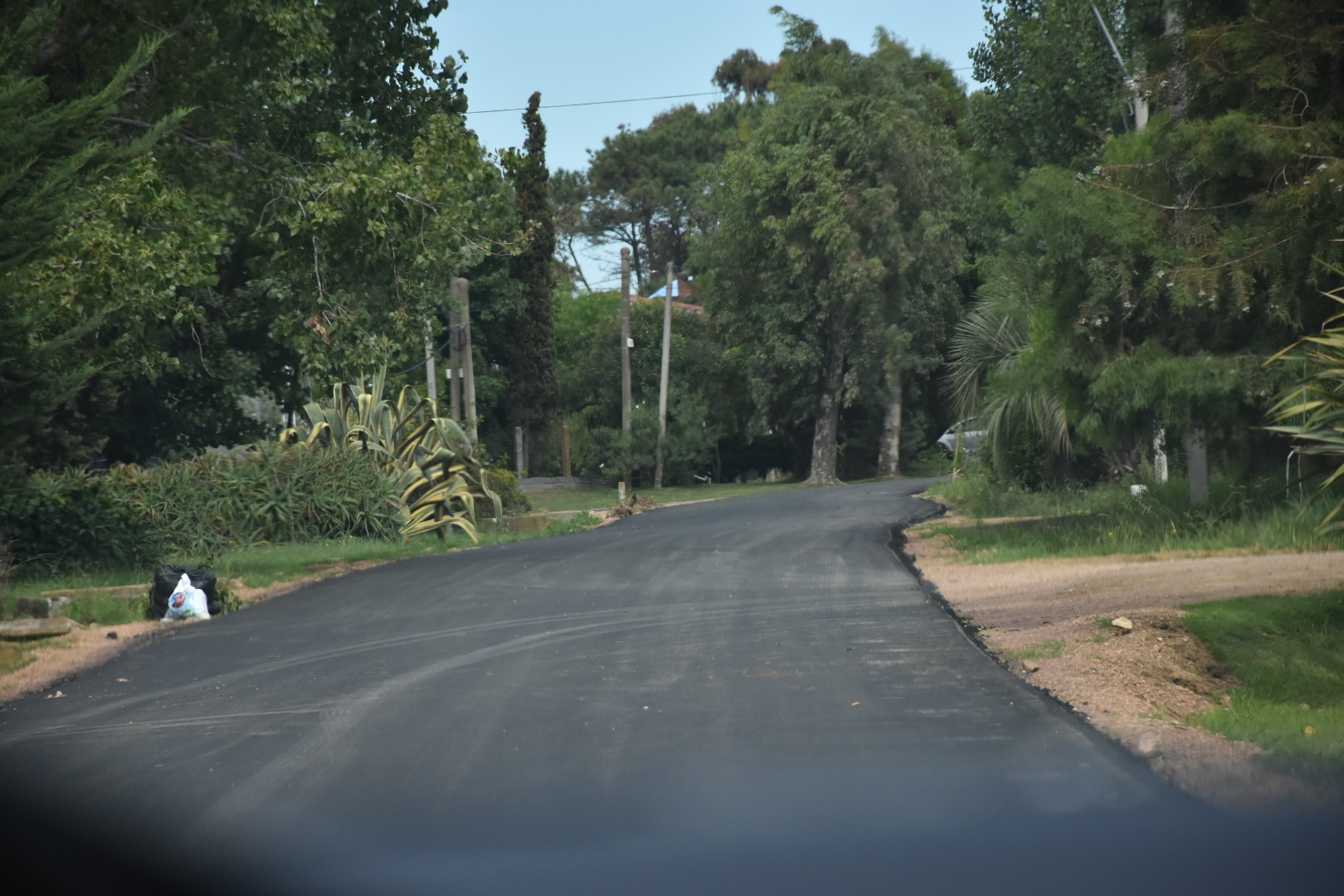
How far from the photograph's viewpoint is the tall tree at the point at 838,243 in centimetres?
3494

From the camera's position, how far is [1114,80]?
983 inches

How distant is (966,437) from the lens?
3053 cm

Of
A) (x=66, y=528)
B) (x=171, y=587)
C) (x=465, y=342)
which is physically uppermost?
(x=465, y=342)

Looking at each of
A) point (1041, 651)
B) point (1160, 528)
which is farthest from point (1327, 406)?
point (1160, 528)

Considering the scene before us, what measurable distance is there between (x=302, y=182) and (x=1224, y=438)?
10912 mm

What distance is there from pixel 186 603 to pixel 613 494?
2271 cm

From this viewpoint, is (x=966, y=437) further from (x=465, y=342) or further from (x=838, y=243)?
(x=465, y=342)

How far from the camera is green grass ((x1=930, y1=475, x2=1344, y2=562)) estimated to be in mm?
12938

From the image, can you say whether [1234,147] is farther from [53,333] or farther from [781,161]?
[781,161]

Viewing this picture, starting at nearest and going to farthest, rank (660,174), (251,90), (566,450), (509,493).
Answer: (251,90), (509,493), (566,450), (660,174)

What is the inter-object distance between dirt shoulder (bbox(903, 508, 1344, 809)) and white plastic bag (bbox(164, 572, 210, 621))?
6678 mm

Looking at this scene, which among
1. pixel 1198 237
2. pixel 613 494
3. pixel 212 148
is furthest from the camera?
pixel 613 494

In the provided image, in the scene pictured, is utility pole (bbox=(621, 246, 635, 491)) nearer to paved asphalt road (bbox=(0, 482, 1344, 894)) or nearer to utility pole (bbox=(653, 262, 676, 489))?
utility pole (bbox=(653, 262, 676, 489))

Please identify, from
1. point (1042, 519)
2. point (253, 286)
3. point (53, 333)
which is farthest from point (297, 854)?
point (253, 286)
